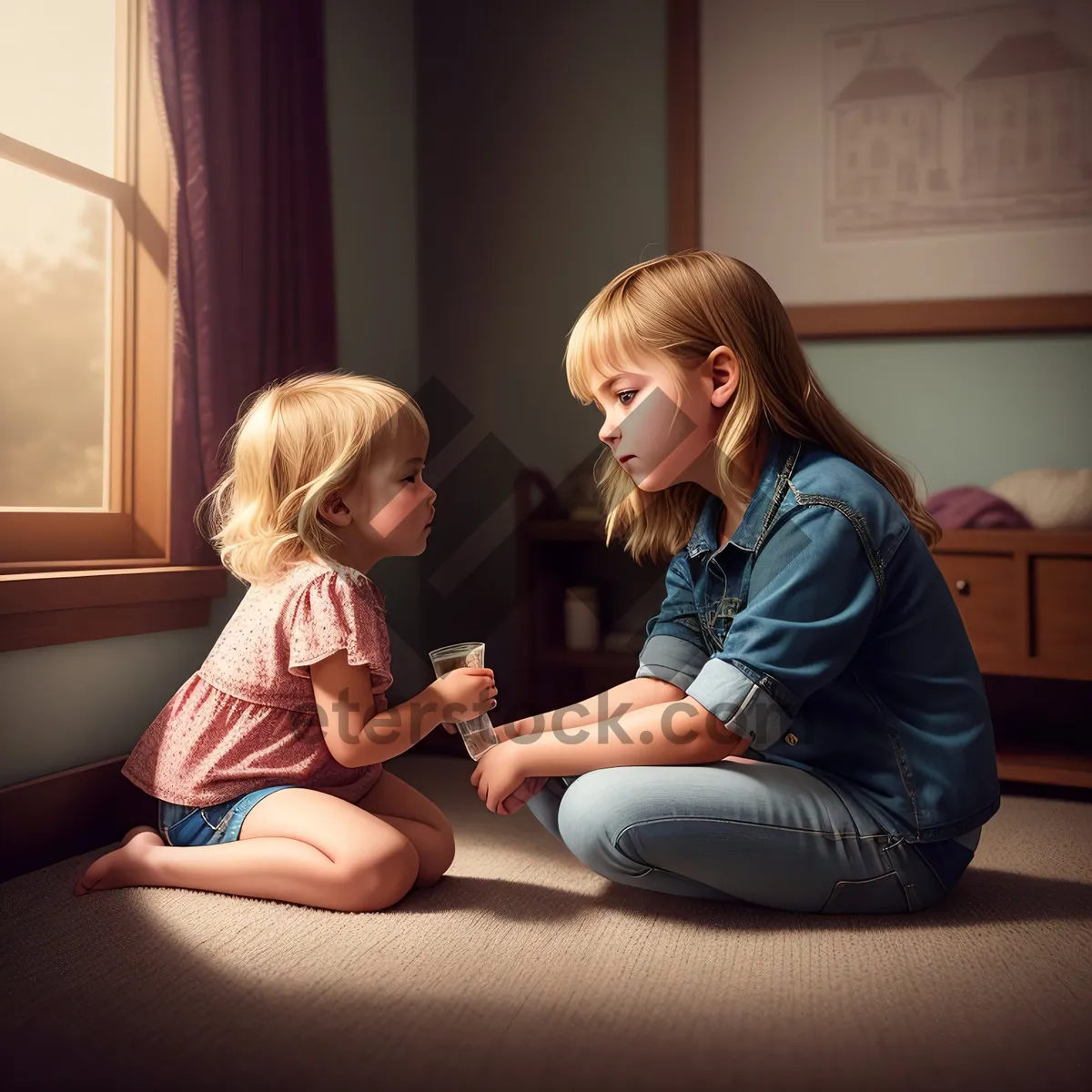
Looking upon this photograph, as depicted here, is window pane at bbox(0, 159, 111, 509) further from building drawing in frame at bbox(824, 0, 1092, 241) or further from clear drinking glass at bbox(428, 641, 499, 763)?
building drawing in frame at bbox(824, 0, 1092, 241)

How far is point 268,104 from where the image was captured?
1838mm

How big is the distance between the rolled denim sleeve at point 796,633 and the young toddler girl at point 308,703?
1.08 feet

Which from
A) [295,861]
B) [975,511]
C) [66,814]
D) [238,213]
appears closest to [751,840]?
[295,861]

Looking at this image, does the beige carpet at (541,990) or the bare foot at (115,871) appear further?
the bare foot at (115,871)

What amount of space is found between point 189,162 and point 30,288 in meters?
0.34

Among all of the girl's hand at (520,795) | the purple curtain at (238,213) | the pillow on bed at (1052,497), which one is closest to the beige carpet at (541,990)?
the girl's hand at (520,795)

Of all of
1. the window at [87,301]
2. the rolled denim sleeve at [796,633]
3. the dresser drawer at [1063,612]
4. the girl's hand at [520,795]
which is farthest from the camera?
the dresser drawer at [1063,612]

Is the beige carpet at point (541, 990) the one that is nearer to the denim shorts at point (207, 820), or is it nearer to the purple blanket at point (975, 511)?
the denim shorts at point (207, 820)

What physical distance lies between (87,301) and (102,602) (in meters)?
0.57

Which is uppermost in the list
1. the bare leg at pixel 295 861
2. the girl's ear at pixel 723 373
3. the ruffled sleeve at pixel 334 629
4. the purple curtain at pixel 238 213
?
the purple curtain at pixel 238 213

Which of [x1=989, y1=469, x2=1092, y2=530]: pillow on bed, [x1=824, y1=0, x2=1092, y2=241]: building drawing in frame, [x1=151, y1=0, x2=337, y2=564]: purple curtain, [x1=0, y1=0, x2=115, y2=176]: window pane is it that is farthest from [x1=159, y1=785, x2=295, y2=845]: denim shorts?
[x1=824, y1=0, x2=1092, y2=241]: building drawing in frame

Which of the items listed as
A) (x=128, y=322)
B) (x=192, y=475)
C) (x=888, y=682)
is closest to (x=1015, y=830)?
(x=888, y=682)

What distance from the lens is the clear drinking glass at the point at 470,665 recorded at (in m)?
1.25

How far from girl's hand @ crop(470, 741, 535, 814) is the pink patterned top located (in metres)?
0.19
